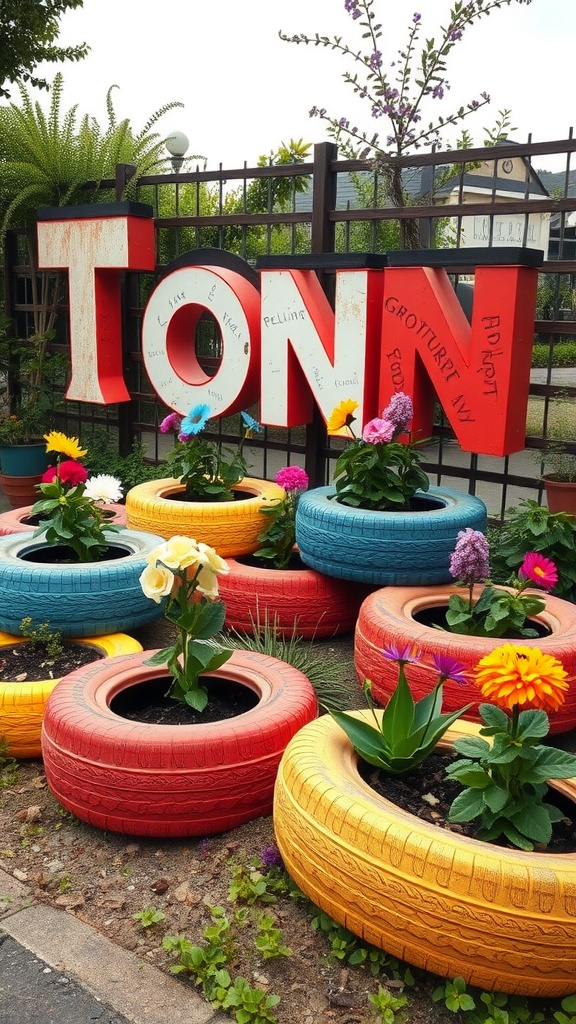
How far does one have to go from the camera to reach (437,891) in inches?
85.7

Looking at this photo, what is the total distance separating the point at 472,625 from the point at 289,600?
1135mm

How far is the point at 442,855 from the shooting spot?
7.20 ft

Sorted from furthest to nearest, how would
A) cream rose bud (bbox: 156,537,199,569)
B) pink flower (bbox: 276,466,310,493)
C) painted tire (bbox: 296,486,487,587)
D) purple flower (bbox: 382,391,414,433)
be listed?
1. pink flower (bbox: 276,466,310,493)
2. purple flower (bbox: 382,391,414,433)
3. painted tire (bbox: 296,486,487,587)
4. cream rose bud (bbox: 156,537,199,569)

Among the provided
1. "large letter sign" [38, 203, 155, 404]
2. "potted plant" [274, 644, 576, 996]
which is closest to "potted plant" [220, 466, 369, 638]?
"potted plant" [274, 644, 576, 996]

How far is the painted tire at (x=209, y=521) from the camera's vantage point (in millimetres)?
5004

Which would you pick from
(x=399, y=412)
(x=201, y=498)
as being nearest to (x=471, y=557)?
(x=399, y=412)

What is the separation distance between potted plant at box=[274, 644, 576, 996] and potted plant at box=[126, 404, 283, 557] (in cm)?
247

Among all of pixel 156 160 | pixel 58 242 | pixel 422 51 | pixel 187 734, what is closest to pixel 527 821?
pixel 187 734

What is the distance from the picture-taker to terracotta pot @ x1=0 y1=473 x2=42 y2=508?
7902mm

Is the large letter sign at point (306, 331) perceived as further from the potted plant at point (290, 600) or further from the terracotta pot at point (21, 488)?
the potted plant at point (290, 600)

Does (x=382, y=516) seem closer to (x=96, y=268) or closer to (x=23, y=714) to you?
(x=23, y=714)

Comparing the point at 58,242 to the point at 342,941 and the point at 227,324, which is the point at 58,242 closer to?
the point at 227,324

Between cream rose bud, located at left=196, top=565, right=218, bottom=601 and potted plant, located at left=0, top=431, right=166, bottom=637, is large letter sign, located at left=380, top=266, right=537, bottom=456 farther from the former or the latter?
cream rose bud, located at left=196, top=565, right=218, bottom=601

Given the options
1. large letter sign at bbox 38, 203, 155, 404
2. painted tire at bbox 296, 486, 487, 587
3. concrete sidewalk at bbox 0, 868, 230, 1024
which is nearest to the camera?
concrete sidewalk at bbox 0, 868, 230, 1024
